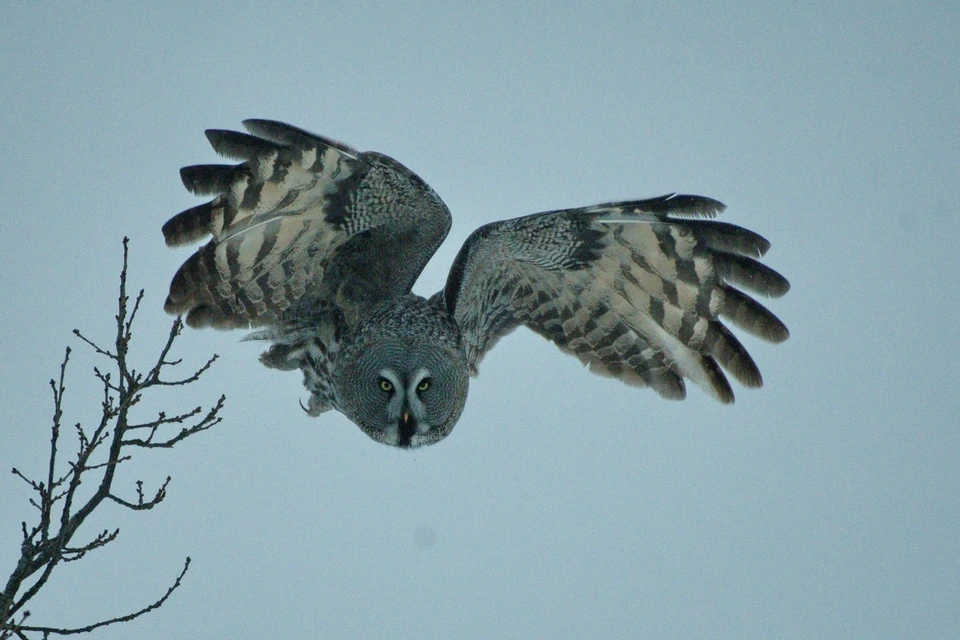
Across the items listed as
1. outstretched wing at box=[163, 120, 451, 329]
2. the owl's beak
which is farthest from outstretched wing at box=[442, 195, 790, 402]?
the owl's beak

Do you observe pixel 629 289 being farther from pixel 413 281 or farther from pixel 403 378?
pixel 403 378

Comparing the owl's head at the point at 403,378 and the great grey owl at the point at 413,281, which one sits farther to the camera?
the owl's head at the point at 403,378

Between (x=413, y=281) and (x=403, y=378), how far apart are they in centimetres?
89

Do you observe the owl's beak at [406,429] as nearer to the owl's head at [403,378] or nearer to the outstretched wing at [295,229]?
the owl's head at [403,378]

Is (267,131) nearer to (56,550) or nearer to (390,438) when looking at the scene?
(390,438)

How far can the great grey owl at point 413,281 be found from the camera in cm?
748

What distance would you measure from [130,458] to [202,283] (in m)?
3.96

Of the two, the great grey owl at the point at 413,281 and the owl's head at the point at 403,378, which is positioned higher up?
the great grey owl at the point at 413,281

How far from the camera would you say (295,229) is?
789cm

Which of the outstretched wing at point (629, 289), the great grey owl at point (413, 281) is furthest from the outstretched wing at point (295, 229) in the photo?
the outstretched wing at point (629, 289)

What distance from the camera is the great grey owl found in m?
7.48

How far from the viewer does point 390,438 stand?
805 centimetres

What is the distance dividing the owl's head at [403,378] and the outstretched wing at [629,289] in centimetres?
45

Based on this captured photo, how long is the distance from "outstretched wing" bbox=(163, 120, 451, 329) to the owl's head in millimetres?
373
